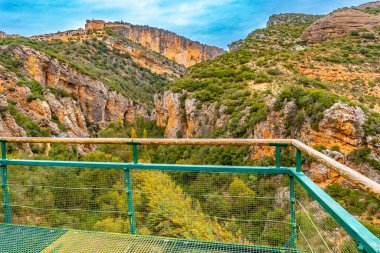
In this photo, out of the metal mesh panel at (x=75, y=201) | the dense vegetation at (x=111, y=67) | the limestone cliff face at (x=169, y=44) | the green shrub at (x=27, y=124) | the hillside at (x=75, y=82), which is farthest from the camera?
the limestone cliff face at (x=169, y=44)

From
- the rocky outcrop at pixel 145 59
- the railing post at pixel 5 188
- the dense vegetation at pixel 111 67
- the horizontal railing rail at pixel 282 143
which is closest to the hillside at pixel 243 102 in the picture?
the horizontal railing rail at pixel 282 143

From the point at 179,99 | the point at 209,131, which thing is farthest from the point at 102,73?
the point at 209,131

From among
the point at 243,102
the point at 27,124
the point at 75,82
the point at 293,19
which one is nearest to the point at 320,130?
the point at 243,102

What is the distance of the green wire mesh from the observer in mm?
2393

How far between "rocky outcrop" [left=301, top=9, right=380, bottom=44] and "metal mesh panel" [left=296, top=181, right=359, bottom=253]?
36653 mm

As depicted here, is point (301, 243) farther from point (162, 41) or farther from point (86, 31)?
point (162, 41)

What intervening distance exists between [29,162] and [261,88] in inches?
804

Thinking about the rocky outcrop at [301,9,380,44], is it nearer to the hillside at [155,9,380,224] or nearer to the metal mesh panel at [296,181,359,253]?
the hillside at [155,9,380,224]

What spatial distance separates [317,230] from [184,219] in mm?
2335

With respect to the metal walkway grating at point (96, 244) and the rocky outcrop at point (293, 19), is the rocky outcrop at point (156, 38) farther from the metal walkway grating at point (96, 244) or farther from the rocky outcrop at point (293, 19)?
the metal walkway grating at point (96, 244)

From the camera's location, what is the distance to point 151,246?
2.57m

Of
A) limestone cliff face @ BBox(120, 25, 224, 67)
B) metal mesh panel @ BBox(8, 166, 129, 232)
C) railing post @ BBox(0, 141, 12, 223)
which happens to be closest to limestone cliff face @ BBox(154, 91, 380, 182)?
metal mesh panel @ BBox(8, 166, 129, 232)

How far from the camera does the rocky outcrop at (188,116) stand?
75.2ft

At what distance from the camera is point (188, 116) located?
2569 centimetres
